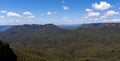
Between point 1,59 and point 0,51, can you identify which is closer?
point 1,59
